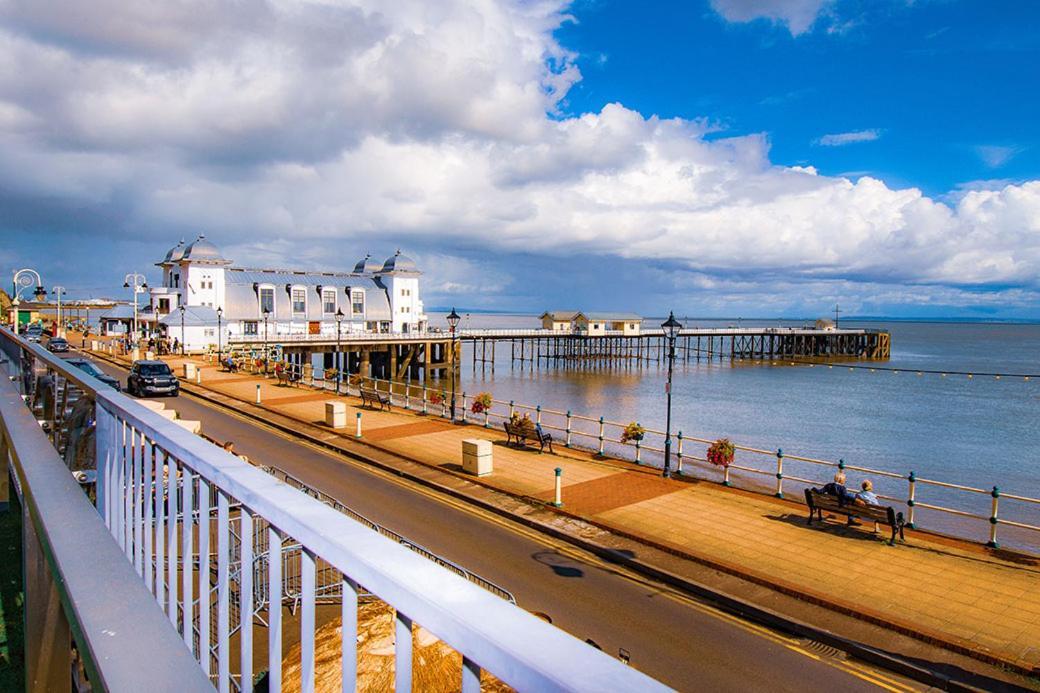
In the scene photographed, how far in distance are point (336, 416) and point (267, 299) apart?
50468 mm

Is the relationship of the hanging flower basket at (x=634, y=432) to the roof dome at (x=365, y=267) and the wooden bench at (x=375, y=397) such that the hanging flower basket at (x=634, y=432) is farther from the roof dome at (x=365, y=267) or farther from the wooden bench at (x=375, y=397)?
the roof dome at (x=365, y=267)

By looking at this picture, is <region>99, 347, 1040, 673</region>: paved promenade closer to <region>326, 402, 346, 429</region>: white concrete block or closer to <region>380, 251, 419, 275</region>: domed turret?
<region>326, 402, 346, 429</region>: white concrete block

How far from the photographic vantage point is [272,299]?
69438 mm

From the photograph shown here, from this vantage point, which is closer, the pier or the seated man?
the seated man

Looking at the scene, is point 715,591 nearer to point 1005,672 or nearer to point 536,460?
point 1005,672

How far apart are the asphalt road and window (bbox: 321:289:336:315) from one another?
59.3 m

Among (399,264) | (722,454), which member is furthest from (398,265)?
(722,454)

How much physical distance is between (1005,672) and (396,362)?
6672 cm

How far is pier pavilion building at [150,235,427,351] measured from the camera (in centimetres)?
6288

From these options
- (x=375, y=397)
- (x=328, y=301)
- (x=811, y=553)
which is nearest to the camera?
(x=811, y=553)

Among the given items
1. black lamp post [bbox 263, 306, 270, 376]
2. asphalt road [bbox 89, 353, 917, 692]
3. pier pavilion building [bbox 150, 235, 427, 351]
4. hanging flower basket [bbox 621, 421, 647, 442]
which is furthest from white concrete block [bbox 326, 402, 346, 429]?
pier pavilion building [bbox 150, 235, 427, 351]

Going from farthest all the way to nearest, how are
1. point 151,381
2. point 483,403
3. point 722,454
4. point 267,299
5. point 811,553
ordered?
point 267,299, point 151,381, point 483,403, point 722,454, point 811,553

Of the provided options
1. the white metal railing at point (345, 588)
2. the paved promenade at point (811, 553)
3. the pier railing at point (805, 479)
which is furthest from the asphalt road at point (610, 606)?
the white metal railing at point (345, 588)

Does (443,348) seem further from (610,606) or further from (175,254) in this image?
(610,606)
